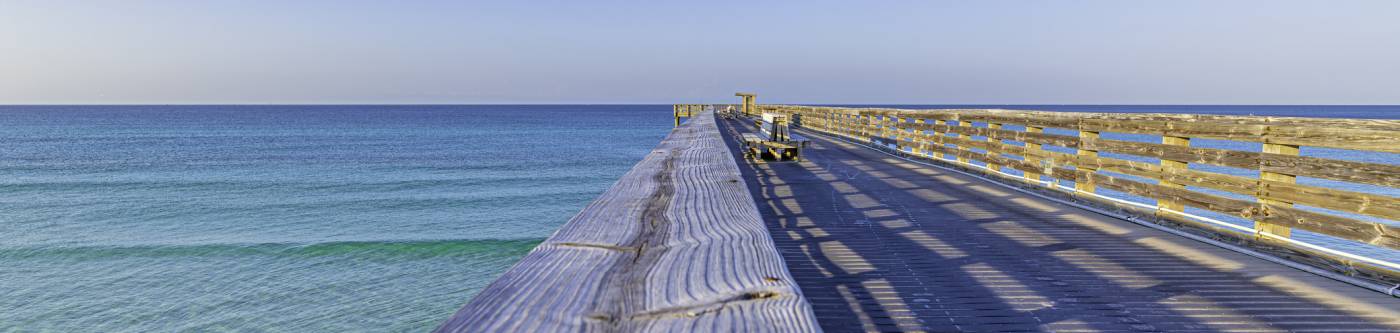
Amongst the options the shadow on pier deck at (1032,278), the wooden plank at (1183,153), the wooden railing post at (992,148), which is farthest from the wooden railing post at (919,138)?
the shadow on pier deck at (1032,278)

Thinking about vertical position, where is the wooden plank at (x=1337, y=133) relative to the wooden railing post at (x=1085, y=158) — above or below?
above

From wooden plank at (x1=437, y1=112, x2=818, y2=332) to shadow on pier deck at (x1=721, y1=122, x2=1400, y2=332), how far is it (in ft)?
5.20

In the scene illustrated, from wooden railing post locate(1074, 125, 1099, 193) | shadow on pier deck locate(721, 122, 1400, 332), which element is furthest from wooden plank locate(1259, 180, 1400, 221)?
wooden railing post locate(1074, 125, 1099, 193)

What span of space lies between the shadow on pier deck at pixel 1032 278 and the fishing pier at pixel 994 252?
2 centimetres

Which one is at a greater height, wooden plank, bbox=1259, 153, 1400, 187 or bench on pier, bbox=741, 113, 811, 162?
wooden plank, bbox=1259, 153, 1400, 187

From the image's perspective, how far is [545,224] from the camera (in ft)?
54.6

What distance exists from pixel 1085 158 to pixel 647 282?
8.43 meters

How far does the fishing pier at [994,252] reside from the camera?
1.31 metres

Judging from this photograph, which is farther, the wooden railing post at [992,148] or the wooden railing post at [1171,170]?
the wooden railing post at [992,148]

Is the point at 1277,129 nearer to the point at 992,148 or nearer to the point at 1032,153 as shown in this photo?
the point at 1032,153

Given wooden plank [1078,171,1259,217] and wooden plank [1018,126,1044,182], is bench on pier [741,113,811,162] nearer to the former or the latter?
wooden plank [1018,126,1044,182]

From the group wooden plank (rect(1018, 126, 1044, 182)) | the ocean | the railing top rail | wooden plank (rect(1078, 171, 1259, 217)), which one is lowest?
the ocean

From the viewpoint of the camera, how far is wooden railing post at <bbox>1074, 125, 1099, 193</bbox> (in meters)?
8.30

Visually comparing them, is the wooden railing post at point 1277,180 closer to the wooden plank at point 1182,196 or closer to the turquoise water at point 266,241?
the wooden plank at point 1182,196
